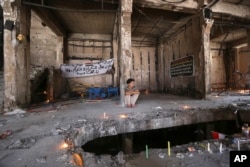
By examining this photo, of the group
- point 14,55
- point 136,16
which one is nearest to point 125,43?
point 136,16

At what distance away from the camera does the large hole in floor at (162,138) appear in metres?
5.13

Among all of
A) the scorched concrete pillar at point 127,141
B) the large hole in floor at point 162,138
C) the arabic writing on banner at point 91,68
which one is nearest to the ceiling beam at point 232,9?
the large hole in floor at point 162,138

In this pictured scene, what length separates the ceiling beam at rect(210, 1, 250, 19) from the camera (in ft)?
22.8

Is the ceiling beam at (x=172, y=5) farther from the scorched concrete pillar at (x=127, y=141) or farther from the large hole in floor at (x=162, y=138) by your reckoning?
the scorched concrete pillar at (x=127, y=141)

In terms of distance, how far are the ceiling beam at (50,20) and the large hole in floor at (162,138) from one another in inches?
200

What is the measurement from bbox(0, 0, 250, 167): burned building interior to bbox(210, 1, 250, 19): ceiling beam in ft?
0.14

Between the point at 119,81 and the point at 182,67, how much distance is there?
11.2 feet

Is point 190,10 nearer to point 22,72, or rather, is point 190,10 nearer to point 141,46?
point 141,46

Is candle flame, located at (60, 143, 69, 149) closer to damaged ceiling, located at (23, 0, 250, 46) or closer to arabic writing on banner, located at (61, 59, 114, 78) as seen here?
damaged ceiling, located at (23, 0, 250, 46)

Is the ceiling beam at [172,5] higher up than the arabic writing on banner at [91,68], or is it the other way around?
the ceiling beam at [172,5]

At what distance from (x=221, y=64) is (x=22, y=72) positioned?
12965 mm

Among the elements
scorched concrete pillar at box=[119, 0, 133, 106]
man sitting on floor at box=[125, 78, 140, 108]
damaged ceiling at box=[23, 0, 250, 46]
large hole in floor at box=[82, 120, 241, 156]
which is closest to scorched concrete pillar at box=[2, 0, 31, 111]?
damaged ceiling at box=[23, 0, 250, 46]

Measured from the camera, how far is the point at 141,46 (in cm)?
1133

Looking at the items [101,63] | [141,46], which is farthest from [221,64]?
[101,63]
